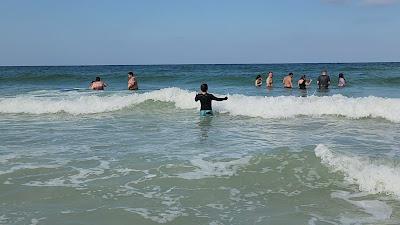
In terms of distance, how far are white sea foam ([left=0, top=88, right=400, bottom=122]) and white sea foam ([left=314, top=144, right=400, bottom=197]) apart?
6.16 metres

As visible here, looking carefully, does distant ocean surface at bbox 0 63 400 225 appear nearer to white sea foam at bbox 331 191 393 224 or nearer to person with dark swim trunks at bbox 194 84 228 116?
white sea foam at bbox 331 191 393 224

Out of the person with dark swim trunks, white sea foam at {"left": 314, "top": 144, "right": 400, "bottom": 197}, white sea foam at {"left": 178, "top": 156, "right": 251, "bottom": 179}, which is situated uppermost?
the person with dark swim trunks

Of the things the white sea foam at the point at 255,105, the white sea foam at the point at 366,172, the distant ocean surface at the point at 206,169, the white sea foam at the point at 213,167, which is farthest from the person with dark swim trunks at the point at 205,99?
the white sea foam at the point at 366,172

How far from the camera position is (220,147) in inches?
353

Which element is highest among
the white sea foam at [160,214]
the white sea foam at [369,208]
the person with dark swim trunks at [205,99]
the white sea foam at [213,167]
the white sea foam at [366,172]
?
the person with dark swim trunks at [205,99]

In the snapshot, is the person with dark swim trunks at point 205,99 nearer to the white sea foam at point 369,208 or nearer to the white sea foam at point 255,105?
the white sea foam at point 255,105

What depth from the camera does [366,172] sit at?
645 centimetres

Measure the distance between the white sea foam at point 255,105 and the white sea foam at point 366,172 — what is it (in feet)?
20.2

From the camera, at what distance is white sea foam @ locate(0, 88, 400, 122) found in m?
13.8

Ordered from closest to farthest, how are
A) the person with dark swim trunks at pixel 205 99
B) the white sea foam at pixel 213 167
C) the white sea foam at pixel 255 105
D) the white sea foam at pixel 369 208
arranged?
the white sea foam at pixel 369 208
the white sea foam at pixel 213 167
the person with dark swim trunks at pixel 205 99
the white sea foam at pixel 255 105

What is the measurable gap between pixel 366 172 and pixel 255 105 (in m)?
8.56

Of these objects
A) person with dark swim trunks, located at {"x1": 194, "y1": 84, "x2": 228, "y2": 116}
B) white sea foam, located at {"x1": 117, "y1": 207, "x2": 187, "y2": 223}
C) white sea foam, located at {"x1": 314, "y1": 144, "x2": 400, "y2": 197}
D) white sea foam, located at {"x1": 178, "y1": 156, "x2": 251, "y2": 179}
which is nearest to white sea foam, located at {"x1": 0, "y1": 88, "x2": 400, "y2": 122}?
person with dark swim trunks, located at {"x1": 194, "y1": 84, "x2": 228, "y2": 116}

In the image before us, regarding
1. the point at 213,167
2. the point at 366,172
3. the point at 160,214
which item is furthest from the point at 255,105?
the point at 160,214

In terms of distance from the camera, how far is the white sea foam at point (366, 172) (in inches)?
236
